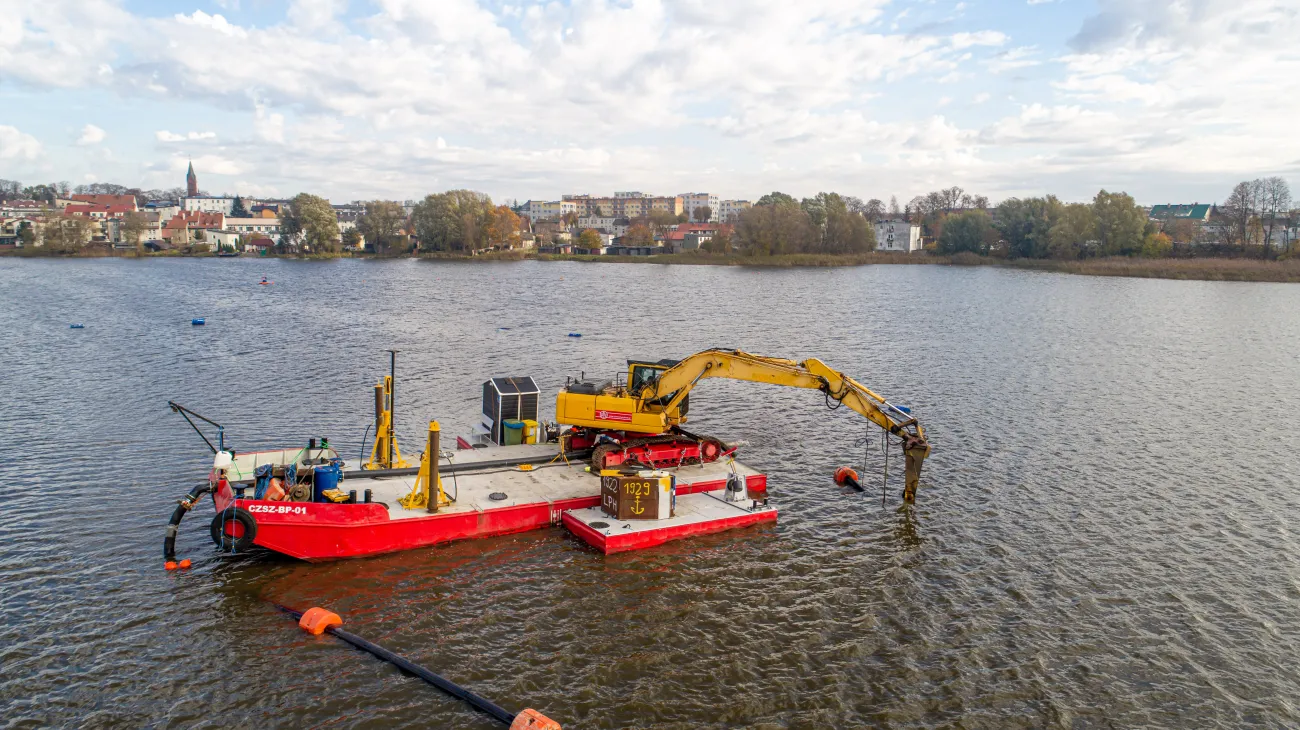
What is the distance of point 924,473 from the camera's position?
2589 centimetres

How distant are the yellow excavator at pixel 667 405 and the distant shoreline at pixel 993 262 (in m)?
115

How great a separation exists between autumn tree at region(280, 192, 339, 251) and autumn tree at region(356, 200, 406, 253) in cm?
687

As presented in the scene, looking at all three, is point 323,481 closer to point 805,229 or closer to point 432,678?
point 432,678

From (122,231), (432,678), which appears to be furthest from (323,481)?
(122,231)

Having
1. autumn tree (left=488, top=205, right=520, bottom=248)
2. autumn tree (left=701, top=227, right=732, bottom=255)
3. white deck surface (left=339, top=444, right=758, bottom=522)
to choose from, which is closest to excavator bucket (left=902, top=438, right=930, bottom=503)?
white deck surface (left=339, top=444, right=758, bottom=522)

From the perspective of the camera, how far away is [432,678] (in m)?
13.5

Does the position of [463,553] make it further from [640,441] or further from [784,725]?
[784,725]

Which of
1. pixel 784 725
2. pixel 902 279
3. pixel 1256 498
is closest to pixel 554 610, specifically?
pixel 784 725

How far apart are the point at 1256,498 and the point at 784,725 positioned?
65.7 ft

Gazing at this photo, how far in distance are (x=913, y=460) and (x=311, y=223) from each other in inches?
6153

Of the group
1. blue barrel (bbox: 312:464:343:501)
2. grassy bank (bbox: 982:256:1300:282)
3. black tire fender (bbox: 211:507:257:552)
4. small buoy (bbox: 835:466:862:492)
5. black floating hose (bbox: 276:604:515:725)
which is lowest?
black floating hose (bbox: 276:604:515:725)

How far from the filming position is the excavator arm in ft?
69.6

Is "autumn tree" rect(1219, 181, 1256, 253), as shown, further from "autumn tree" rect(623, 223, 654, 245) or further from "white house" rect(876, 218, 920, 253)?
"autumn tree" rect(623, 223, 654, 245)

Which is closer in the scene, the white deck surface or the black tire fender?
the black tire fender
